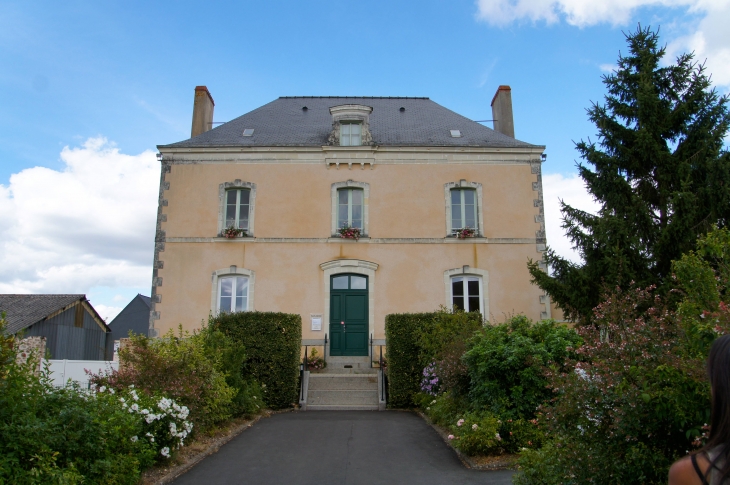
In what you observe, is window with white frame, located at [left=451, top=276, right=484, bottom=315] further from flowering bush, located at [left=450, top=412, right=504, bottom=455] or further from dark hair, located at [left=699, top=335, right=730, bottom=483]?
dark hair, located at [left=699, top=335, right=730, bottom=483]

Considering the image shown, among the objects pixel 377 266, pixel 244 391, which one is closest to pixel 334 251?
pixel 377 266

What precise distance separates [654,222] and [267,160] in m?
9.57

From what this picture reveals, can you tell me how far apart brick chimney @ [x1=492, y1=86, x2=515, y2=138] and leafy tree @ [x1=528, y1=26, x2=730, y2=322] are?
4.48m

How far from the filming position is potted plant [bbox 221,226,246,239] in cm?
1441

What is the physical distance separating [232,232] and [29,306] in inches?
547

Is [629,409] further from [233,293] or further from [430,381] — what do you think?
[233,293]

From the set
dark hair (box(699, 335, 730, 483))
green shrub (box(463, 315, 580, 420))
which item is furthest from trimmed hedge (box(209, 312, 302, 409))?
dark hair (box(699, 335, 730, 483))

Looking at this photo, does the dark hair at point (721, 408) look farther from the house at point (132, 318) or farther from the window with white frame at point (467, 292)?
the house at point (132, 318)

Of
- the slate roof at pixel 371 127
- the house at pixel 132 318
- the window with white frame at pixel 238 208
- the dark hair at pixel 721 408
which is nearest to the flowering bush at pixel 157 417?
the dark hair at pixel 721 408

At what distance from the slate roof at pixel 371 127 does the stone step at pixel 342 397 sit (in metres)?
6.82

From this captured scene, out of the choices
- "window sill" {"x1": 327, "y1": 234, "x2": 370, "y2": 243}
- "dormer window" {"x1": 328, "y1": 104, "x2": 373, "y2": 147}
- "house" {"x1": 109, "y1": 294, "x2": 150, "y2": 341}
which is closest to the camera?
"window sill" {"x1": 327, "y1": 234, "x2": 370, "y2": 243}

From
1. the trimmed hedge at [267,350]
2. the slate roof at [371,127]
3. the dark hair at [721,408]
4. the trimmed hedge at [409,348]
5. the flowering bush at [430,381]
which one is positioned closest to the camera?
the dark hair at [721,408]

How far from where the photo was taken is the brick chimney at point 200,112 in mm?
16359

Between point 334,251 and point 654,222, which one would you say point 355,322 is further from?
point 654,222
